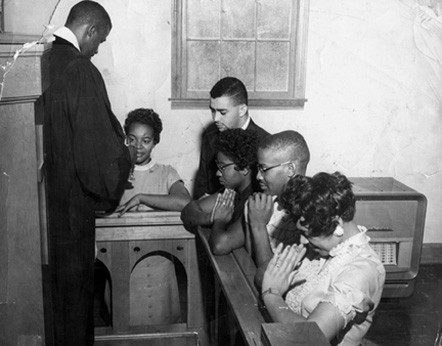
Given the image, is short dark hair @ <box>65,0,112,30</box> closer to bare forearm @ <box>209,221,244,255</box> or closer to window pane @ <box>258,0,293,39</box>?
bare forearm @ <box>209,221,244,255</box>

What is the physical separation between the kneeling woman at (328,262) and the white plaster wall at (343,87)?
3058 millimetres

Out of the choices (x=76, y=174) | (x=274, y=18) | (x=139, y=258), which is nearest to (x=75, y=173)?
(x=76, y=174)

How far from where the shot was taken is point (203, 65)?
17.6 feet

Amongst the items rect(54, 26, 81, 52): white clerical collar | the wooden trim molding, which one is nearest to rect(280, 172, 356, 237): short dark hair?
rect(54, 26, 81, 52): white clerical collar

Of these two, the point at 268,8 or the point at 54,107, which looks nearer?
the point at 54,107

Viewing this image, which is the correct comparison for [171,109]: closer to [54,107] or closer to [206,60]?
[206,60]

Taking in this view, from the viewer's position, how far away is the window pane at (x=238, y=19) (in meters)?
5.32

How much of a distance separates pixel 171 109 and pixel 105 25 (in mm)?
1587

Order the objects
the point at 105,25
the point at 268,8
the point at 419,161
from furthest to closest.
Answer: the point at 419,161
the point at 268,8
the point at 105,25

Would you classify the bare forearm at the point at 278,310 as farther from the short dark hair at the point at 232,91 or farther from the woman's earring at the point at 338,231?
the short dark hair at the point at 232,91

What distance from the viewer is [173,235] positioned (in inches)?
131

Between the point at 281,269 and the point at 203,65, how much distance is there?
129 inches

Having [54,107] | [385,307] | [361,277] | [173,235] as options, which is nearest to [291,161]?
[173,235]

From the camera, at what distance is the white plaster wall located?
5215 mm
